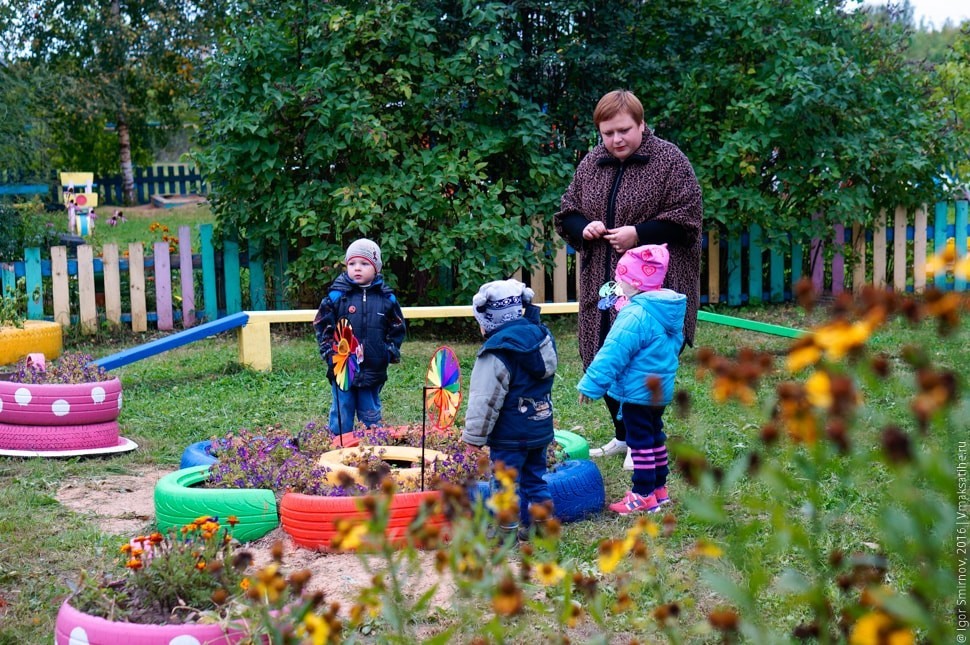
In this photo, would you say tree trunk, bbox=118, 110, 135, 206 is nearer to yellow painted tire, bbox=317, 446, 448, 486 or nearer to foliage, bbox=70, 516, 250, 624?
yellow painted tire, bbox=317, 446, 448, 486

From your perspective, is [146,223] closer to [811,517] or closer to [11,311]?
[11,311]

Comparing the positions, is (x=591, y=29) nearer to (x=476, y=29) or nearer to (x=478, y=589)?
(x=476, y=29)

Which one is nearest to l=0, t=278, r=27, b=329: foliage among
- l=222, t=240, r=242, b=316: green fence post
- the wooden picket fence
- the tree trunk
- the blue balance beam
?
the wooden picket fence

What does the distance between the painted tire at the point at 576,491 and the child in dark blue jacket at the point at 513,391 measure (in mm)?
161

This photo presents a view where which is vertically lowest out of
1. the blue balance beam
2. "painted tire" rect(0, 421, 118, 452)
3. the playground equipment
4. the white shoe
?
the white shoe

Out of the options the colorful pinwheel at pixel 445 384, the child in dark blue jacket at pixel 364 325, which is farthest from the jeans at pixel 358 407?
the colorful pinwheel at pixel 445 384

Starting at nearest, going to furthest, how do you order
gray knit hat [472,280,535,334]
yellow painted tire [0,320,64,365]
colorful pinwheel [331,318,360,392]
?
gray knit hat [472,280,535,334], colorful pinwheel [331,318,360,392], yellow painted tire [0,320,64,365]

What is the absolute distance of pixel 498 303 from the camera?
4.11 metres

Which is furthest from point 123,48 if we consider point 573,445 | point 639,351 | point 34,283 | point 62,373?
point 639,351

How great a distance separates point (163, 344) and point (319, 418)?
167 cm

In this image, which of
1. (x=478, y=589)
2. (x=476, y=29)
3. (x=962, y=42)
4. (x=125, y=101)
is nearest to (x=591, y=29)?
(x=476, y=29)

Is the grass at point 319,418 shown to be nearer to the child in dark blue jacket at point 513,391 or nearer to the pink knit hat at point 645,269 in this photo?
the child in dark blue jacket at point 513,391

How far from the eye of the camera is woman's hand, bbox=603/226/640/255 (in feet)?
15.8

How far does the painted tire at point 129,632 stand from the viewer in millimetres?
2625
